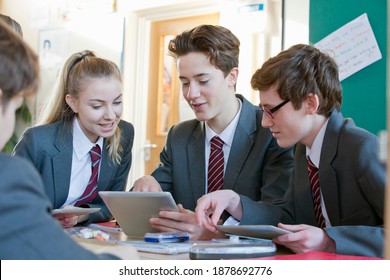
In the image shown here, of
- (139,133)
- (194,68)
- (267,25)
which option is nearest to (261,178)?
(194,68)

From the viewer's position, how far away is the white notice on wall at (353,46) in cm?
305

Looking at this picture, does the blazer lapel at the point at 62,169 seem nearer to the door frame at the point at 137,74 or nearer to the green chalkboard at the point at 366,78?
the green chalkboard at the point at 366,78

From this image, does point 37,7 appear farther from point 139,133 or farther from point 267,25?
point 267,25

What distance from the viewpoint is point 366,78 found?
305 centimetres

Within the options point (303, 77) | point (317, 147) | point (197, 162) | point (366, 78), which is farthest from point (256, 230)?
point (366, 78)

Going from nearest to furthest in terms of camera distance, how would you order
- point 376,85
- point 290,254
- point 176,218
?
1. point 290,254
2. point 176,218
3. point 376,85

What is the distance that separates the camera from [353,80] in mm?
3109

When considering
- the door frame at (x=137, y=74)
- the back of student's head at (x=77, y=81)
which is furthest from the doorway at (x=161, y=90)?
the back of student's head at (x=77, y=81)

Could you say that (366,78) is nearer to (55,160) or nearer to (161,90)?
(55,160)

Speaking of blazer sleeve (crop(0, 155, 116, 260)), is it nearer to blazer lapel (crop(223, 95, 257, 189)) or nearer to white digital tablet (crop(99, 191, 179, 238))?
white digital tablet (crop(99, 191, 179, 238))

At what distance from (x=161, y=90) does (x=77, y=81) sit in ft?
7.56

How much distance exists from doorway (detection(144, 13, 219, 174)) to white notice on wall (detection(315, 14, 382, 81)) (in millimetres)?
1485

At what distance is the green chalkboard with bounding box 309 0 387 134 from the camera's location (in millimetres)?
2977

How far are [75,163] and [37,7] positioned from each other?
3.36 m
